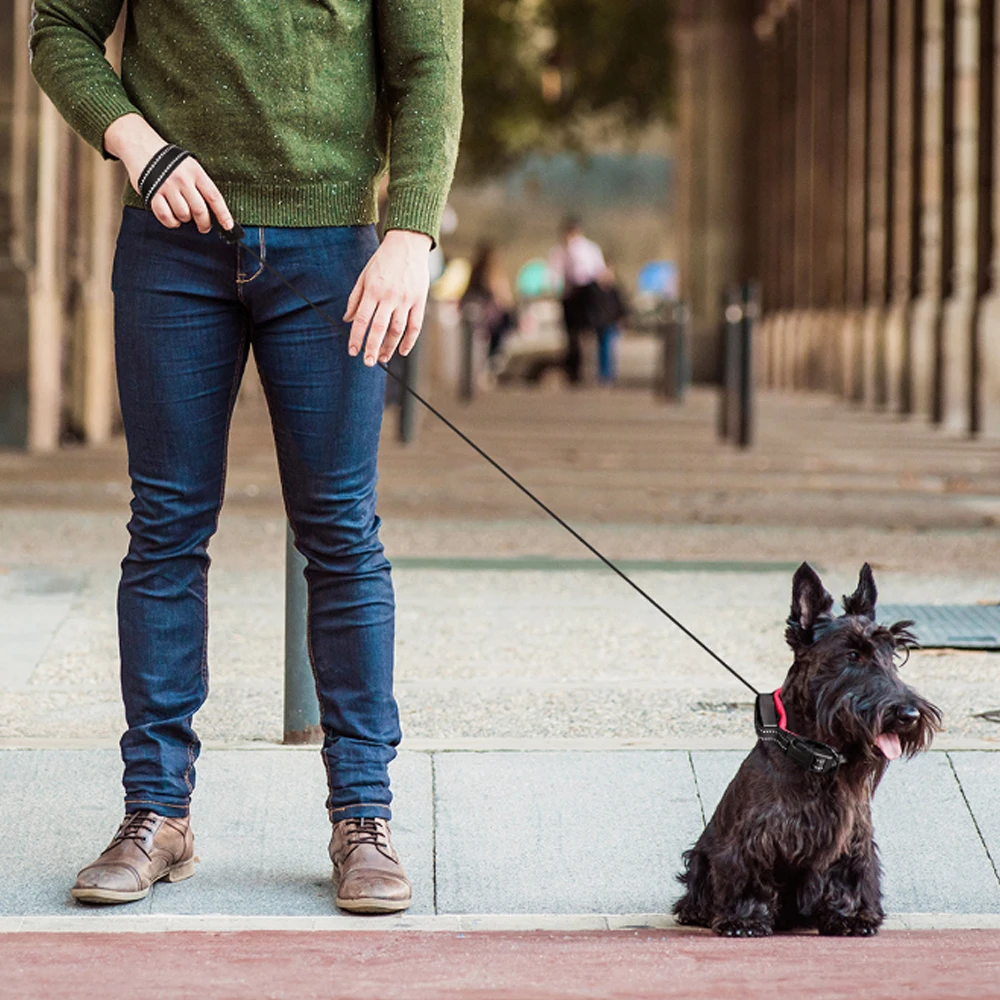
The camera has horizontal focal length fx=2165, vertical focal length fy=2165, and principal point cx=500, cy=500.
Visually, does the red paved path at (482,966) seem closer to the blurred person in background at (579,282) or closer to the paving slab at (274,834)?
the paving slab at (274,834)

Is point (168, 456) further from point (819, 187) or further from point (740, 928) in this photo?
point (819, 187)

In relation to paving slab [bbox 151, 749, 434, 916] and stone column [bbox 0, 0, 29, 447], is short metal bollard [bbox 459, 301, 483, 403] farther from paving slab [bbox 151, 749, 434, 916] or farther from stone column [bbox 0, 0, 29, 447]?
paving slab [bbox 151, 749, 434, 916]

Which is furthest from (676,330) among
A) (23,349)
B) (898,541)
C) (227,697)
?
(227,697)

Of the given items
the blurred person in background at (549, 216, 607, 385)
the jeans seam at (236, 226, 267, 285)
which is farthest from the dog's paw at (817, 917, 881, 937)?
the blurred person in background at (549, 216, 607, 385)

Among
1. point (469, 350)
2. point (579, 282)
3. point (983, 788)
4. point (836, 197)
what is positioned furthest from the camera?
point (579, 282)

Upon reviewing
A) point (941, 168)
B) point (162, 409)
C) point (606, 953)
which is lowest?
point (606, 953)

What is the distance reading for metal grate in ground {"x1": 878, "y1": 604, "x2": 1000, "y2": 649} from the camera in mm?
6328

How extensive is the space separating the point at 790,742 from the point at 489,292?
2832cm

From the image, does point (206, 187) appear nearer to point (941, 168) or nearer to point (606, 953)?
point (606, 953)

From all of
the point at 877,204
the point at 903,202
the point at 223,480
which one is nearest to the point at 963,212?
the point at 903,202

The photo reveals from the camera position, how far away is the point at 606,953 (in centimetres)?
369

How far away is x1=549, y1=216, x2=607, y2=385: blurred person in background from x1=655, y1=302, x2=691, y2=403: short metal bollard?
148 inches

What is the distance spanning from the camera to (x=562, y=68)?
3809cm

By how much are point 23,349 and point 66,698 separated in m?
8.15
